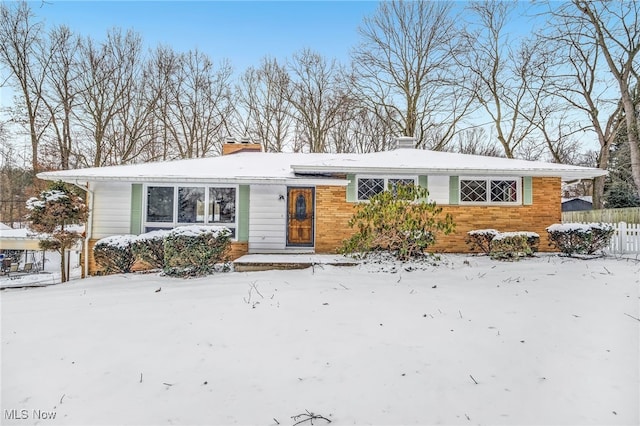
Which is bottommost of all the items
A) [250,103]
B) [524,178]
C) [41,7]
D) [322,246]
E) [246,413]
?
[246,413]

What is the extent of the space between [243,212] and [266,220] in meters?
0.70

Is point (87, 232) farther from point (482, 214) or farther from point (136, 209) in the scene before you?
point (482, 214)

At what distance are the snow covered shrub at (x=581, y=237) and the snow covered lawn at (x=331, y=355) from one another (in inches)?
111

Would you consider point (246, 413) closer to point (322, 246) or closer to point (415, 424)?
point (415, 424)

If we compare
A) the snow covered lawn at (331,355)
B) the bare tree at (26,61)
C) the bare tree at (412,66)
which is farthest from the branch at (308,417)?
the bare tree at (26,61)

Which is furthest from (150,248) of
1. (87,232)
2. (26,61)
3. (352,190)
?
(26,61)

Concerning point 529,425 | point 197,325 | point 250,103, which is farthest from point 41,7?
point 250,103

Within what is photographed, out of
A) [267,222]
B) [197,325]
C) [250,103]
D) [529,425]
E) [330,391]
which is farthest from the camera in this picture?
[250,103]

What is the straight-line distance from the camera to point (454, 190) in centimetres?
977

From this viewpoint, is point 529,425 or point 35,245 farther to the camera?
point 35,245

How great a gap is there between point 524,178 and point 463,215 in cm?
211

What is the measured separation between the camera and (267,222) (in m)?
9.45

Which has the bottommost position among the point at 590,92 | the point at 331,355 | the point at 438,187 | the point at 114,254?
the point at 331,355

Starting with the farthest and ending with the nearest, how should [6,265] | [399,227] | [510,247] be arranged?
[6,265] < [510,247] < [399,227]
